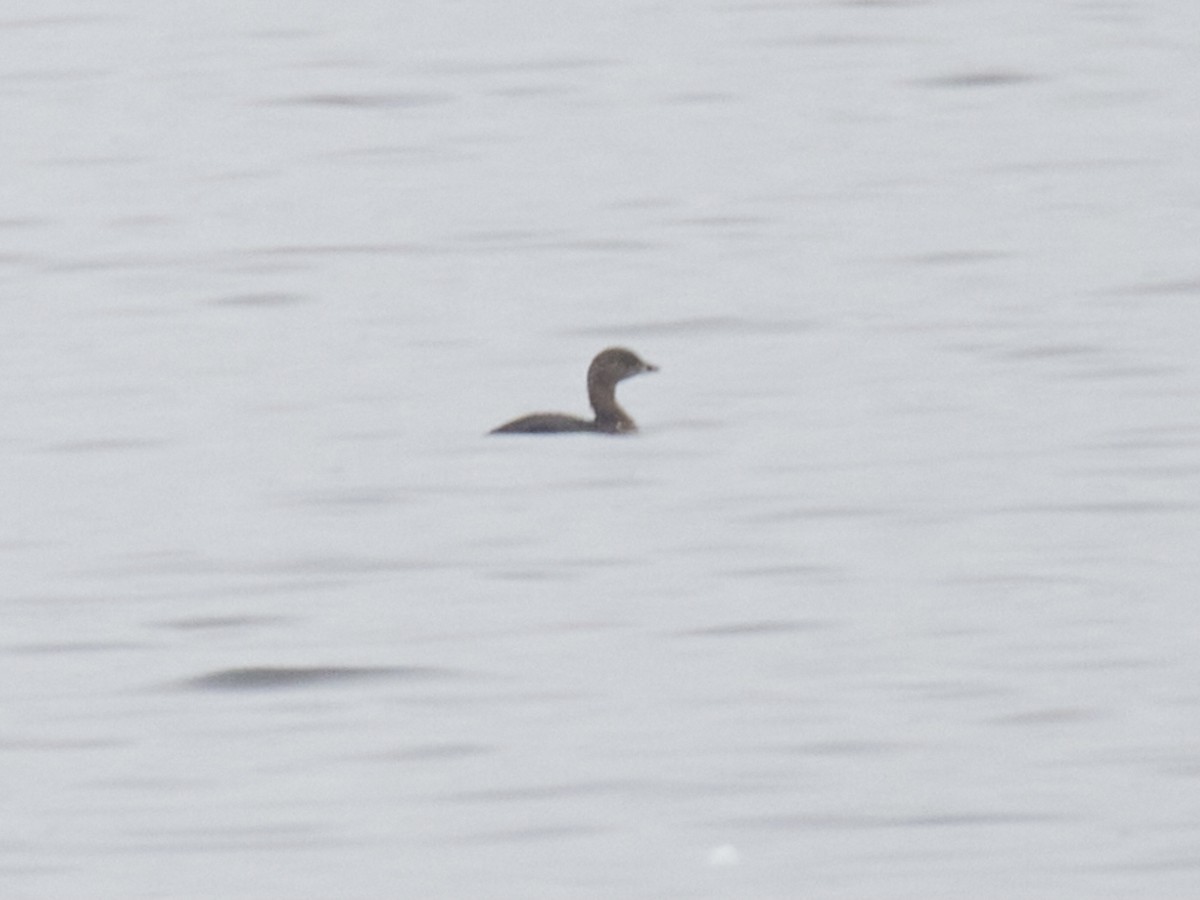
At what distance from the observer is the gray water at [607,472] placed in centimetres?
938

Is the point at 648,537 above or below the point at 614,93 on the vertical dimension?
below

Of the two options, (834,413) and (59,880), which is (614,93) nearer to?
(834,413)

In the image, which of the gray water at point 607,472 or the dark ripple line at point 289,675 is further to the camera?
the dark ripple line at point 289,675

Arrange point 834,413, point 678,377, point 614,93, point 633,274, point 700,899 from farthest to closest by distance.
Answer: point 614,93 < point 633,274 < point 678,377 < point 834,413 < point 700,899

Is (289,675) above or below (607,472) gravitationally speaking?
below

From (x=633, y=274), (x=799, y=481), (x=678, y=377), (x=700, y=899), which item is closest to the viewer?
(x=700, y=899)

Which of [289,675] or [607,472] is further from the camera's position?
[607,472]

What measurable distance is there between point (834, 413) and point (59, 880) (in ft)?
23.5

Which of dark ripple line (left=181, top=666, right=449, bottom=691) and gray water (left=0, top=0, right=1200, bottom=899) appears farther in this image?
dark ripple line (left=181, top=666, right=449, bottom=691)

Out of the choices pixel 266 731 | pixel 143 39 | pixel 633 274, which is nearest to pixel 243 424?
pixel 633 274

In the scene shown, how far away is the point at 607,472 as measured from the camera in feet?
48.1

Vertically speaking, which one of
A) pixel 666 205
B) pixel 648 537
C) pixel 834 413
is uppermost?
pixel 666 205

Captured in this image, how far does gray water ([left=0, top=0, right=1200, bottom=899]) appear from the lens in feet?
30.8

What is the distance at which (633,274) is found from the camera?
19.7 metres
